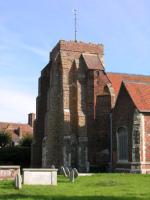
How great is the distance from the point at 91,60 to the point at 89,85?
3.46 metres

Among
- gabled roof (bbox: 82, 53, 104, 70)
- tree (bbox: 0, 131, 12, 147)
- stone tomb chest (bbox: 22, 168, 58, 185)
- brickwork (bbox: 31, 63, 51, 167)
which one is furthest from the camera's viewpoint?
tree (bbox: 0, 131, 12, 147)

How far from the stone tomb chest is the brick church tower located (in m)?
16.6

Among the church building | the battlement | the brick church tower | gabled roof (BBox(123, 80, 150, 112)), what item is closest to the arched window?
the church building

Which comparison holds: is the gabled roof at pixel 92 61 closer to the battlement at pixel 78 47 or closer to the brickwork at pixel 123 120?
the battlement at pixel 78 47

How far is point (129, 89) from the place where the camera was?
2664 centimetres

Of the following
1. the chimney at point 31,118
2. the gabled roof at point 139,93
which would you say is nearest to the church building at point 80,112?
the gabled roof at point 139,93

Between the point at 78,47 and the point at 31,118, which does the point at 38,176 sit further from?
the point at 31,118

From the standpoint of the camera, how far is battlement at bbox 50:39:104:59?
118 feet

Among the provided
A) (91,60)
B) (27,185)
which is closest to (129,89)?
(91,60)

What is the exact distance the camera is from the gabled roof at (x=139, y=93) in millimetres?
25112

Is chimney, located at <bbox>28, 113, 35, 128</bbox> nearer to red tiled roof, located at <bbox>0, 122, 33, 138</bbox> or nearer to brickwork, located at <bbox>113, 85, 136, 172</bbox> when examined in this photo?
red tiled roof, located at <bbox>0, 122, 33, 138</bbox>

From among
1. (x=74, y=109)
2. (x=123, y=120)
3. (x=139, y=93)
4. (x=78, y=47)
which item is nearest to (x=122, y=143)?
(x=123, y=120)

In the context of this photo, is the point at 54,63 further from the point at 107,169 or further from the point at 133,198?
the point at 133,198

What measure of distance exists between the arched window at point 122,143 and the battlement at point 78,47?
1296 centimetres
